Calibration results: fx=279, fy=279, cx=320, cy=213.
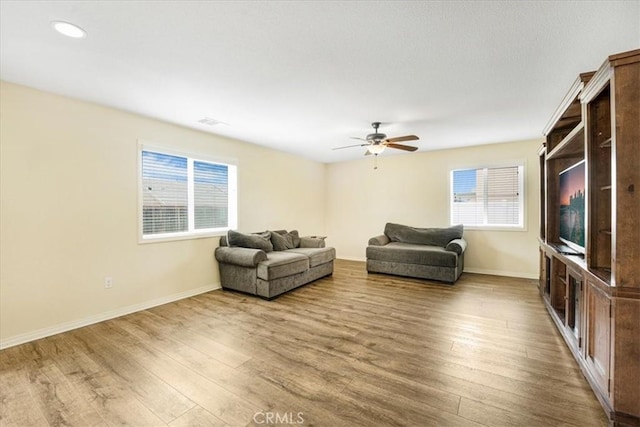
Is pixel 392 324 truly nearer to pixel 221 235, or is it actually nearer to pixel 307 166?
pixel 221 235

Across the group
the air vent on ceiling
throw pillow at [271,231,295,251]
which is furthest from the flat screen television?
the air vent on ceiling

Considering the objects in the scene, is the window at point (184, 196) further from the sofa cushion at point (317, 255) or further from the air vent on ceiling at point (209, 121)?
the sofa cushion at point (317, 255)

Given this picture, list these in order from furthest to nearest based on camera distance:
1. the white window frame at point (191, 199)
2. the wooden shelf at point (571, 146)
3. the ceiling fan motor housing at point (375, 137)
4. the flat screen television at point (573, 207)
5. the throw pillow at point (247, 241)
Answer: the throw pillow at point (247, 241) < the ceiling fan motor housing at point (375, 137) < the white window frame at point (191, 199) < the flat screen television at point (573, 207) < the wooden shelf at point (571, 146)

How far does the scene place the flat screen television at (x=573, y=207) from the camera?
253 cm

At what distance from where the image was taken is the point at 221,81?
269 centimetres

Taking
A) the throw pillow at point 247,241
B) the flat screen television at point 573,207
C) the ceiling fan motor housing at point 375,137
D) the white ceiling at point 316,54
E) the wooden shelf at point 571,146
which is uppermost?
the white ceiling at point 316,54

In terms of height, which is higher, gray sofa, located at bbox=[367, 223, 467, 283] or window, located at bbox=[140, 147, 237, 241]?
window, located at bbox=[140, 147, 237, 241]

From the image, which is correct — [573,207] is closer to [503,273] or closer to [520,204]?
[520,204]

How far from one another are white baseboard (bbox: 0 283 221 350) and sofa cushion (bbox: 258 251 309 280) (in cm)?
118

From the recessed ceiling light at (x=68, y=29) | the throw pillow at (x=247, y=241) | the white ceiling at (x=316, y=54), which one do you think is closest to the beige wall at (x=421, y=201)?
the white ceiling at (x=316, y=54)

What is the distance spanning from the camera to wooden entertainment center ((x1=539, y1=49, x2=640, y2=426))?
1.54 m

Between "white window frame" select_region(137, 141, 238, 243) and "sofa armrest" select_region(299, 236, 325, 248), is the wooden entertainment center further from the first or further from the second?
"white window frame" select_region(137, 141, 238, 243)

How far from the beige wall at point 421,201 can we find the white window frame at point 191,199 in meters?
3.05

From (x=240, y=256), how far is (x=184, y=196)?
1261mm
